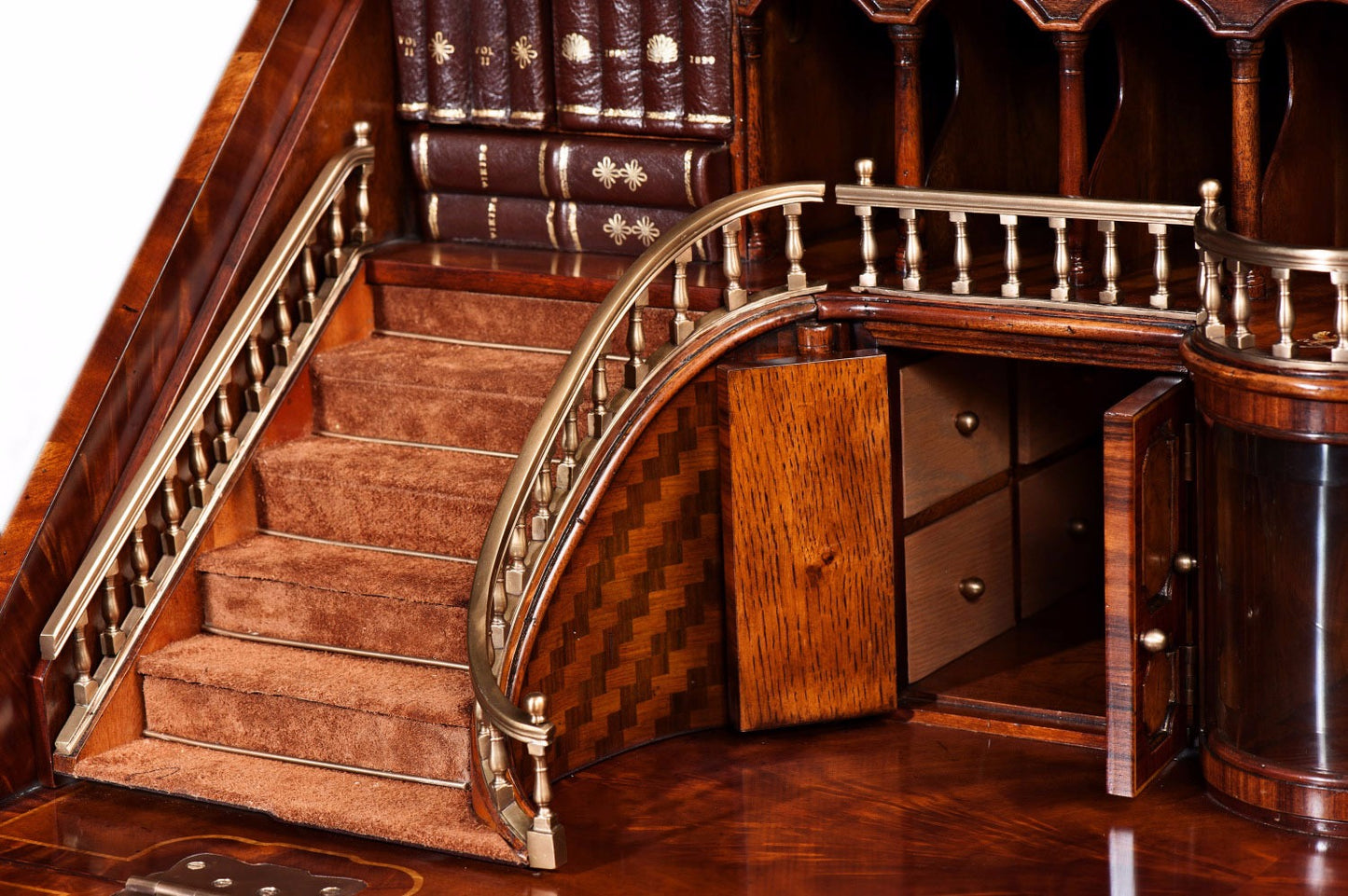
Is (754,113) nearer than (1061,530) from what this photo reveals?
Yes

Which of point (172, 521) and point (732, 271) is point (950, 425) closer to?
point (732, 271)

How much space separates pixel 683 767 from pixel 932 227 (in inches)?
71.6

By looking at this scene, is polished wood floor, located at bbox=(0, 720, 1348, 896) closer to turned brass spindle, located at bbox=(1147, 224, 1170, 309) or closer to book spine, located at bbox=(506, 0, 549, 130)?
turned brass spindle, located at bbox=(1147, 224, 1170, 309)

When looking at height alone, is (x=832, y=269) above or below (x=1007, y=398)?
above

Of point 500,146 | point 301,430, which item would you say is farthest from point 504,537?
point 500,146

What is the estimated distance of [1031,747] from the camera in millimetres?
6211

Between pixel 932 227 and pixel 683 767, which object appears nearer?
pixel 683 767

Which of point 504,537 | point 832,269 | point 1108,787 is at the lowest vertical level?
point 1108,787

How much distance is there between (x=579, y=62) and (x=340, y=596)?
1.92 metres

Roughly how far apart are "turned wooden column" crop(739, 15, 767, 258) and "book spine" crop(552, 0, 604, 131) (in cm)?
52

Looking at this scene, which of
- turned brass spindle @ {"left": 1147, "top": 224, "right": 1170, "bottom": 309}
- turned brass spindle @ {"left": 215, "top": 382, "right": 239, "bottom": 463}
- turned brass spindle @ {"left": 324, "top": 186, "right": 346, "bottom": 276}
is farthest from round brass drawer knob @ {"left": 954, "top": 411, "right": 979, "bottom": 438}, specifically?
turned brass spindle @ {"left": 215, "top": 382, "right": 239, "bottom": 463}

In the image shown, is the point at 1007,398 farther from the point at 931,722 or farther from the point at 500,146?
the point at 500,146

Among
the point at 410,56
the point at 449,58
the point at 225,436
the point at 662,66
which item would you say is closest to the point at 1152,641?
the point at 662,66

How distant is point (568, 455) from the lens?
19.1 ft
